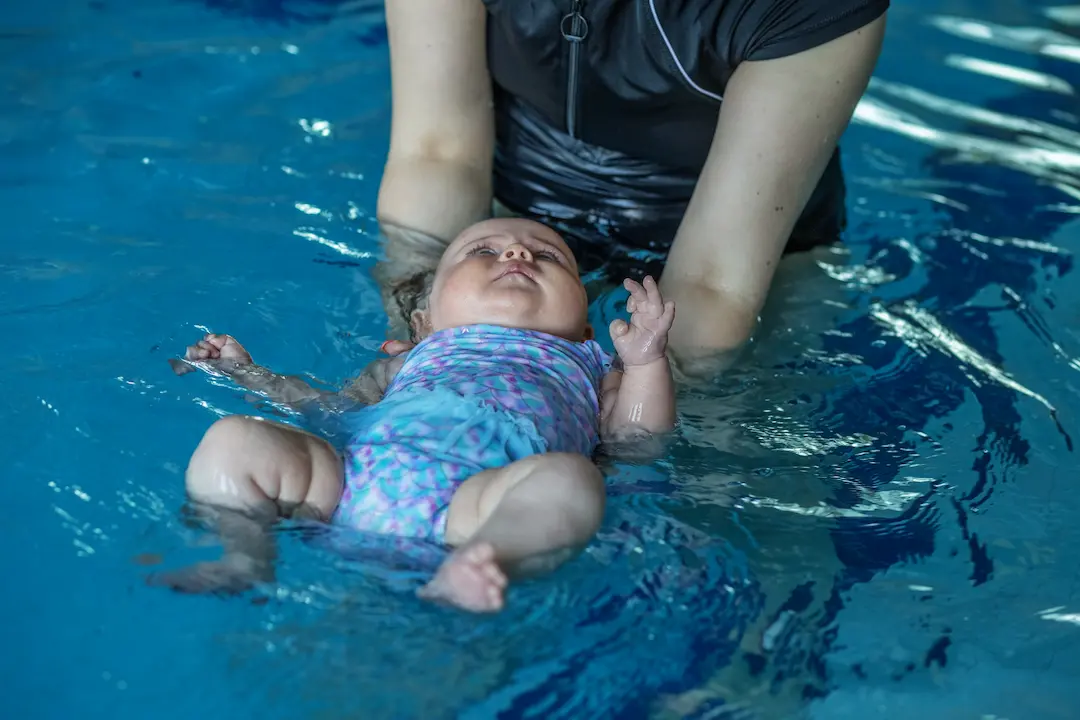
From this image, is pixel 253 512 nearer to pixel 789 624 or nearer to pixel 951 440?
pixel 789 624

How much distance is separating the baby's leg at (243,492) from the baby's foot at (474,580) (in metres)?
A: 0.31

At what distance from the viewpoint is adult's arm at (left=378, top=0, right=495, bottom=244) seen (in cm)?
256

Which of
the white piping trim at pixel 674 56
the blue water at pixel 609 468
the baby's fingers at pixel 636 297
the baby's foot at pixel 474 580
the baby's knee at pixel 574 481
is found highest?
the white piping trim at pixel 674 56

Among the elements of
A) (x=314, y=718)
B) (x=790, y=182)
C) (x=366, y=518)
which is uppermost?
(x=790, y=182)

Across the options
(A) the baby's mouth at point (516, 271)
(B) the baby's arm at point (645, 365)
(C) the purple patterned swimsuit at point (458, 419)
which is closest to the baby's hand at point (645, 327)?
(B) the baby's arm at point (645, 365)

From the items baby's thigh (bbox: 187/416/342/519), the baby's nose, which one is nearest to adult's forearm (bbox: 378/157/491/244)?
the baby's nose

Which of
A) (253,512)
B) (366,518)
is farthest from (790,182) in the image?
(253,512)

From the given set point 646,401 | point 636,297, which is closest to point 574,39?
point 636,297

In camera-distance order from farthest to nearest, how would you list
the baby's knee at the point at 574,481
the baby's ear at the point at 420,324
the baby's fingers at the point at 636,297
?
1. the baby's ear at the point at 420,324
2. the baby's fingers at the point at 636,297
3. the baby's knee at the point at 574,481

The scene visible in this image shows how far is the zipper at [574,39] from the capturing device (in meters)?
2.35

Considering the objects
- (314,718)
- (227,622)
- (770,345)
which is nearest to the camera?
(314,718)

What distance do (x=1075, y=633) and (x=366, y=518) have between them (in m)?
1.16

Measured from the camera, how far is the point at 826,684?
5.81 feet

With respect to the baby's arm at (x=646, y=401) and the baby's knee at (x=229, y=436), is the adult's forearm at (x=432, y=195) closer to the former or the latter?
the baby's arm at (x=646, y=401)
